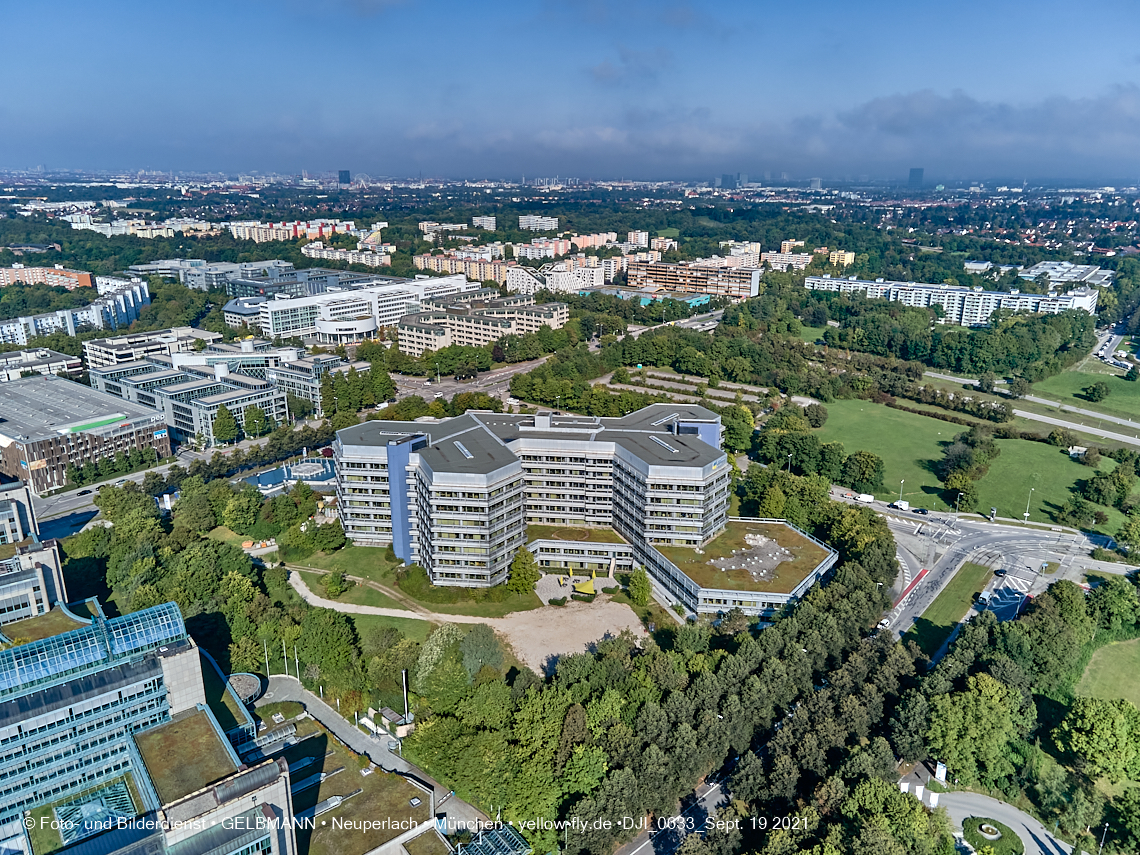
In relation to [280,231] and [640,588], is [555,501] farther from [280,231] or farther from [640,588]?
[280,231]

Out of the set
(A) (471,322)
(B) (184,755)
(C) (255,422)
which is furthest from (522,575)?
(A) (471,322)

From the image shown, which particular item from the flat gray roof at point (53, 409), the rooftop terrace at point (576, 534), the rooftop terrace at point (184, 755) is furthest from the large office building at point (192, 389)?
the rooftop terrace at point (184, 755)

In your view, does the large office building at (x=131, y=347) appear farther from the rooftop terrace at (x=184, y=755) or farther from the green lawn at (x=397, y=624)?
the rooftop terrace at (x=184, y=755)

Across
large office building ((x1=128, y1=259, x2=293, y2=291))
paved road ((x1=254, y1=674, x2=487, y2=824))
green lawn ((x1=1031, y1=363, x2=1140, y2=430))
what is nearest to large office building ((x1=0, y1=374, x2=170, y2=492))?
paved road ((x1=254, y1=674, x2=487, y2=824))

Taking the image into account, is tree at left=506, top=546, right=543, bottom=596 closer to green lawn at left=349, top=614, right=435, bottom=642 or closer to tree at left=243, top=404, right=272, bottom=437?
green lawn at left=349, top=614, right=435, bottom=642

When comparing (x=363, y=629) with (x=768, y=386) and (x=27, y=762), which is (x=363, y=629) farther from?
(x=768, y=386)
